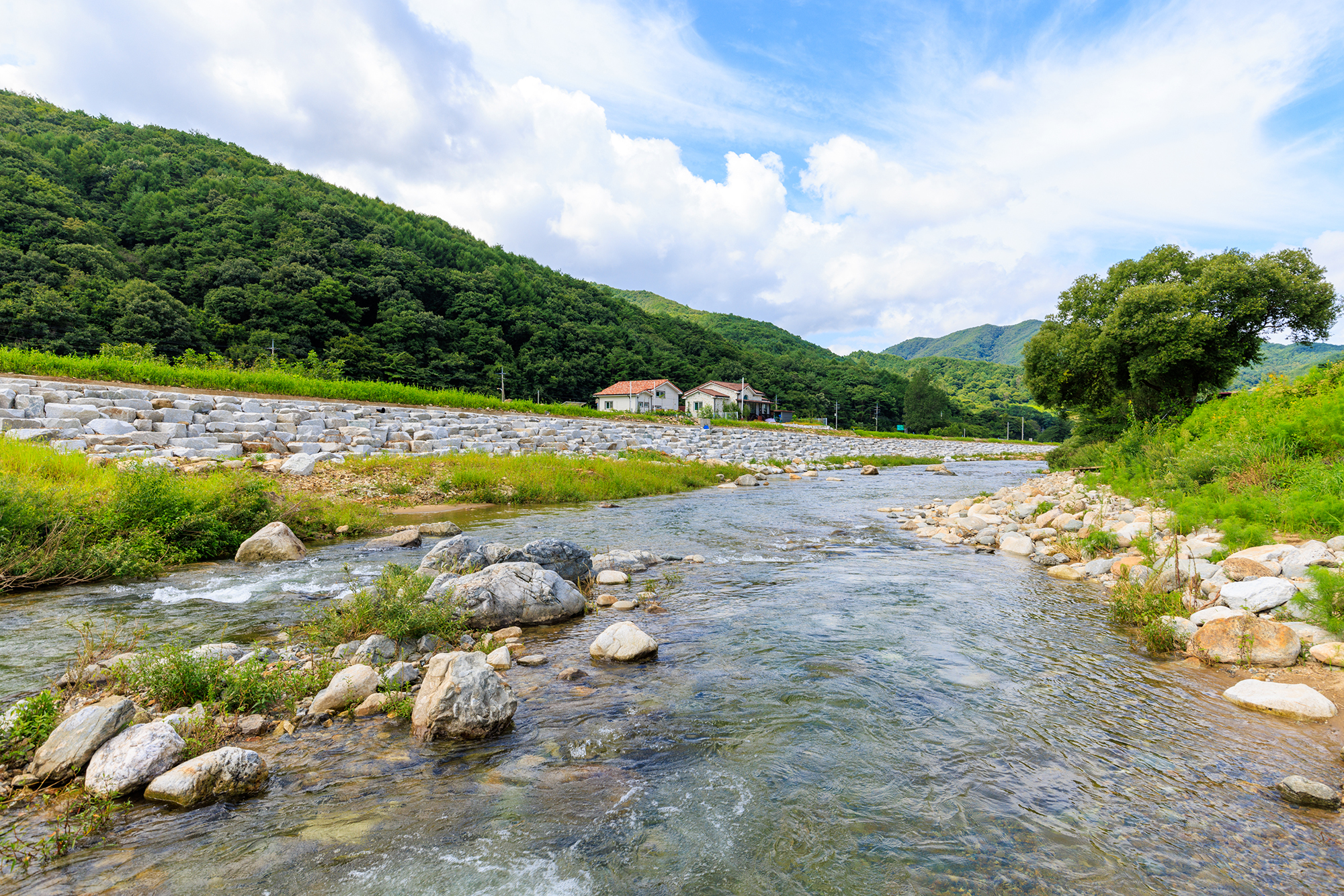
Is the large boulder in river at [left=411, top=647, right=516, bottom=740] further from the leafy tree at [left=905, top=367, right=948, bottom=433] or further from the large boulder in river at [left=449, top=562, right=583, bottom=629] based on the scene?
the leafy tree at [left=905, top=367, right=948, bottom=433]

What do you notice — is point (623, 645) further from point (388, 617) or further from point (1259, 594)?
point (1259, 594)

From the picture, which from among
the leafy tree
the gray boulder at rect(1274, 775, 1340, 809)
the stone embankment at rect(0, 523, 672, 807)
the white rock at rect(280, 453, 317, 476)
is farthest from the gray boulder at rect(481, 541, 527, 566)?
the leafy tree

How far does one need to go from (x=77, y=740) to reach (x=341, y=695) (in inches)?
56.1

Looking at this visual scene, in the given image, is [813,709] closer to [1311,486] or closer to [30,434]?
[1311,486]

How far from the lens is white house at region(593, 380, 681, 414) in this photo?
73188 mm

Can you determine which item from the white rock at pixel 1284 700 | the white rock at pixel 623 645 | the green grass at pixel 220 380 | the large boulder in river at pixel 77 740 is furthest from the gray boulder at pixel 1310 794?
the green grass at pixel 220 380

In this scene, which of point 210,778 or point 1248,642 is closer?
point 210,778

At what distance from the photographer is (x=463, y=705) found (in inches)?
157

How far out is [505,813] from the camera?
3.24 m

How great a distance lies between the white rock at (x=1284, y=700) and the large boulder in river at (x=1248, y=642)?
2.31 ft

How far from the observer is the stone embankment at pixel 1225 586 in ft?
15.2

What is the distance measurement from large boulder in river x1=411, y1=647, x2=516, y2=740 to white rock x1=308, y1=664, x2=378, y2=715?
1.84 ft

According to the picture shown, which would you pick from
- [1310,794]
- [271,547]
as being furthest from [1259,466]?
[271,547]

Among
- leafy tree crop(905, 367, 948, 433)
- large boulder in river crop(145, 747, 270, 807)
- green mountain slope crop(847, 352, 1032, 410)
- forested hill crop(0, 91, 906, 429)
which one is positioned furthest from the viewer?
green mountain slope crop(847, 352, 1032, 410)
